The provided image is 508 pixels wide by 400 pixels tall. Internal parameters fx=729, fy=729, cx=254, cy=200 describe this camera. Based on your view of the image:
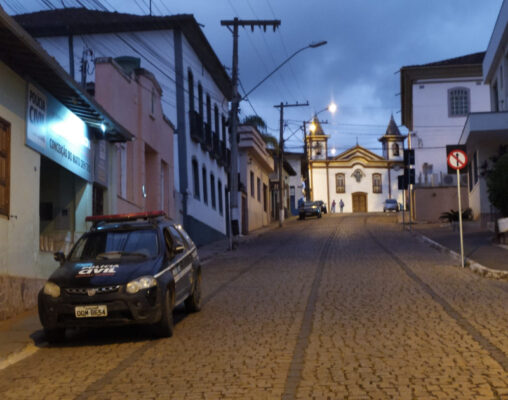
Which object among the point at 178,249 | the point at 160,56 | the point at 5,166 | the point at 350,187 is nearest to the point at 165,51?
the point at 160,56

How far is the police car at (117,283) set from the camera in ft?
30.6

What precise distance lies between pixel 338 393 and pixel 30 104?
9.32m

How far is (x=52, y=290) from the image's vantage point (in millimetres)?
9547

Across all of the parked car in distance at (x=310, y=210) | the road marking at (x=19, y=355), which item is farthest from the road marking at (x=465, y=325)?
the parked car in distance at (x=310, y=210)

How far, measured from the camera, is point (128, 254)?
10578mm

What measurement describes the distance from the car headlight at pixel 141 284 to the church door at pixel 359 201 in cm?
9113

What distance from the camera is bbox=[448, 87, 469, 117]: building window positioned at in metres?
54.4

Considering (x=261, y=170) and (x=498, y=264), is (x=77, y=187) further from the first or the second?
(x=261, y=170)

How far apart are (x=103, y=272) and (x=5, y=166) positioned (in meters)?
3.91

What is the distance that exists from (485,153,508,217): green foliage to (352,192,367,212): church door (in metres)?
76.4

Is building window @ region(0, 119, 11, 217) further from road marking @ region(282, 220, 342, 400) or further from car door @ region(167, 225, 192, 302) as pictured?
road marking @ region(282, 220, 342, 400)

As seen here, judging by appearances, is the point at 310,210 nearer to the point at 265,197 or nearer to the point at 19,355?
the point at 265,197

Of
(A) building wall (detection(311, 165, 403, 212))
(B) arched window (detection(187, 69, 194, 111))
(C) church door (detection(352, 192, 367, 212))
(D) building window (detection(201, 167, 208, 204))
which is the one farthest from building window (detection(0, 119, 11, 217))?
(C) church door (detection(352, 192, 367, 212))

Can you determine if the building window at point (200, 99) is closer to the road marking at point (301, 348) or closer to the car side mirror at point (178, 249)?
the road marking at point (301, 348)
